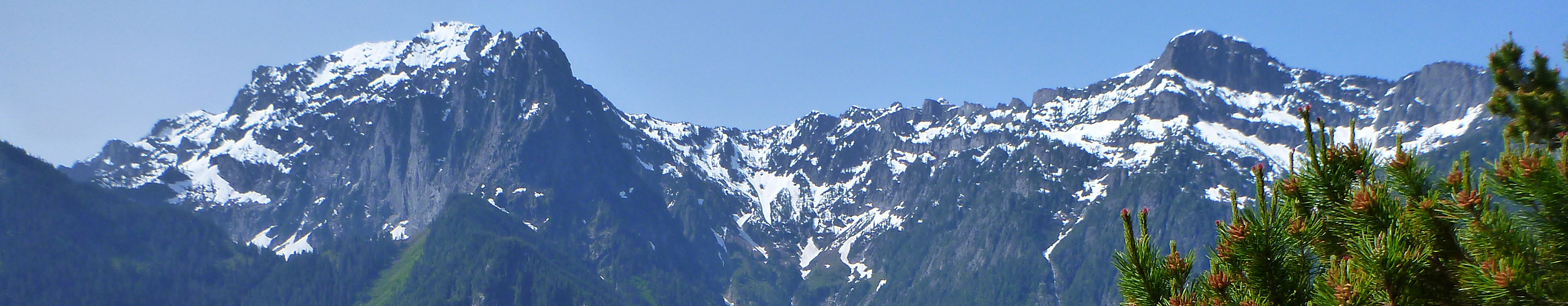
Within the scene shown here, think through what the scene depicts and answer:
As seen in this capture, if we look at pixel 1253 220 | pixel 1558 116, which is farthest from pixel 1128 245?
pixel 1558 116

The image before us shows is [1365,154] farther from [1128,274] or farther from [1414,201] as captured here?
[1128,274]

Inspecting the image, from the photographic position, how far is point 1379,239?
5.34 m

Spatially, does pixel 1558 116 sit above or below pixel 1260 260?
above

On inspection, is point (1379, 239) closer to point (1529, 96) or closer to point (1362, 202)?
point (1362, 202)

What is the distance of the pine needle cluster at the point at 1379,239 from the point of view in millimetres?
5375

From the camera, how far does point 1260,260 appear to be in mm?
5977

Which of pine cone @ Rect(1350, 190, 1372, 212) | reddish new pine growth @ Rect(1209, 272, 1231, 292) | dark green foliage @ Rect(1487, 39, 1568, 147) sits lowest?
reddish new pine growth @ Rect(1209, 272, 1231, 292)

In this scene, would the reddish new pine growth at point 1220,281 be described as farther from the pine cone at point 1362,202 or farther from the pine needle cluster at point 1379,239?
the pine cone at point 1362,202

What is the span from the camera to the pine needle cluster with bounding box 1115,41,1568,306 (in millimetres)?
5375

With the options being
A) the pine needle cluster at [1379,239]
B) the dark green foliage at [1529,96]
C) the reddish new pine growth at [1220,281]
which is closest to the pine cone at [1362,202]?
the pine needle cluster at [1379,239]

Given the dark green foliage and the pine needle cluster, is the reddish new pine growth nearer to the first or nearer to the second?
the pine needle cluster

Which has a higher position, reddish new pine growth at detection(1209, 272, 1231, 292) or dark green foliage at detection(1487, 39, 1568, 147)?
dark green foliage at detection(1487, 39, 1568, 147)

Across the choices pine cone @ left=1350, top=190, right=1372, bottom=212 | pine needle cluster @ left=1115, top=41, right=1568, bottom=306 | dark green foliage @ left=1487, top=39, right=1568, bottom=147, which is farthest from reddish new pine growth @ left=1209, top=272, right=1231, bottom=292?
dark green foliage @ left=1487, top=39, right=1568, bottom=147

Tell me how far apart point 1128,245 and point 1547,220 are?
7.92ft
